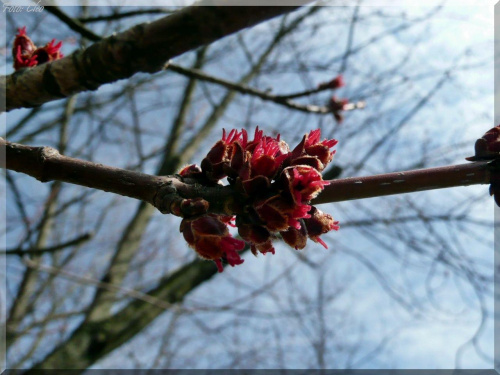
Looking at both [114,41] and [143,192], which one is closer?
[143,192]

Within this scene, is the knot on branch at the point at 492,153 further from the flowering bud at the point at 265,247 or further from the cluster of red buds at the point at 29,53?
the cluster of red buds at the point at 29,53

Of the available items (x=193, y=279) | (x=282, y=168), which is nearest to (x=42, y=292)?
(x=193, y=279)

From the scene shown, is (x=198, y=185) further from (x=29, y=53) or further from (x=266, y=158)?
(x=29, y=53)

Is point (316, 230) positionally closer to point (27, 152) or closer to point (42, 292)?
point (27, 152)

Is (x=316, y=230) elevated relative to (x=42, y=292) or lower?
lower

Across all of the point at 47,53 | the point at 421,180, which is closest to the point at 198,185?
the point at 421,180

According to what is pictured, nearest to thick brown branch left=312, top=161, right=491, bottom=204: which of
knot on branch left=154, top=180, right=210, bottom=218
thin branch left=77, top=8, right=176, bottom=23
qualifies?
knot on branch left=154, top=180, right=210, bottom=218

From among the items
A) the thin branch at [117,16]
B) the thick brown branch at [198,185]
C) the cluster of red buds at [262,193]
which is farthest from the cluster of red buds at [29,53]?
the cluster of red buds at [262,193]

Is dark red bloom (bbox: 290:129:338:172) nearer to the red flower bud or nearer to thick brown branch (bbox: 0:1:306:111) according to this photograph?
the red flower bud
